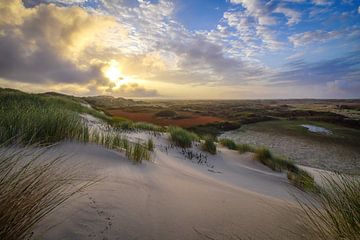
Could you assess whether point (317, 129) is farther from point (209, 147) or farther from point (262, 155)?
point (209, 147)

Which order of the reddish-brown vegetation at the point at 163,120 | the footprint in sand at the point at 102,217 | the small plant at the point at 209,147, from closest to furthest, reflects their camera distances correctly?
1. the footprint in sand at the point at 102,217
2. the small plant at the point at 209,147
3. the reddish-brown vegetation at the point at 163,120

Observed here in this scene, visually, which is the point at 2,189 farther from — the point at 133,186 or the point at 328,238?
the point at 328,238

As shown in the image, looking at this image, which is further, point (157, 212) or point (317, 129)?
point (317, 129)

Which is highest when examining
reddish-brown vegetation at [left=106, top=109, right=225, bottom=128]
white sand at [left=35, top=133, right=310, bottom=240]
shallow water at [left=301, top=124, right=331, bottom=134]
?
white sand at [left=35, top=133, right=310, bottom=240]

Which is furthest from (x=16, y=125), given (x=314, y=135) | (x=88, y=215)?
(x=314, y=135)

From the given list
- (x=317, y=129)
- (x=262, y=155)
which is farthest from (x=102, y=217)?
(x=317, y=129)

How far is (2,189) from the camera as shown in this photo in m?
1.81

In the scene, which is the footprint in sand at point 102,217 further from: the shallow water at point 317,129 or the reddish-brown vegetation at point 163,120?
the shallow water at point 317,129

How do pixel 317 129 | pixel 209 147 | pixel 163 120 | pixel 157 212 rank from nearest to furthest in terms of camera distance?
pixel 157 212, pixel 209 147, pixel 317 129, pixel 163 120

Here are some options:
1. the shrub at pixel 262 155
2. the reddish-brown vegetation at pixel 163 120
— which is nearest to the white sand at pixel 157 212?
the shrub at pixel 262 155

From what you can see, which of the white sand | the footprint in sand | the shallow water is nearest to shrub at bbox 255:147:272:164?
the white sand

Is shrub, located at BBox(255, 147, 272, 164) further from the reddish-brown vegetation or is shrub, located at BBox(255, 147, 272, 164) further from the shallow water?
the shallow water

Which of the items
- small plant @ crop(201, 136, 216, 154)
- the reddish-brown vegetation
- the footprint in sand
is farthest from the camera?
the reddish-brown vegetation

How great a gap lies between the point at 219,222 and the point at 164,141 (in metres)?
7.61
